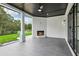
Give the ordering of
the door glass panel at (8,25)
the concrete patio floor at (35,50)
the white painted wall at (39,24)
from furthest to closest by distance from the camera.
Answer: the white painted wall at (39,24), the door glass panel at (8,25), the concrete patio floor at (35,50)

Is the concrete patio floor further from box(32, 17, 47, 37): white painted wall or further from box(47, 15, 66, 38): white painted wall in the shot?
box(32, 17, 47, 37): white painted wall

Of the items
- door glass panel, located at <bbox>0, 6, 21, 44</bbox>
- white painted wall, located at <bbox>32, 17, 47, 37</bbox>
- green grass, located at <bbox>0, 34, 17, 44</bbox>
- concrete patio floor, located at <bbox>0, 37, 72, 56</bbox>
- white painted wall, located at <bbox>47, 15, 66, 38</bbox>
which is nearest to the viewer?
concrete patio floor, located at <bbox>0, 37, 72, 56</bbox>

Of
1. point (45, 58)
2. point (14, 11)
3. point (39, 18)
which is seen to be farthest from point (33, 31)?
point (45, 58)

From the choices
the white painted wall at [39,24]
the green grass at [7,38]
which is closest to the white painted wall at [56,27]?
the white painted wall at [39,24]

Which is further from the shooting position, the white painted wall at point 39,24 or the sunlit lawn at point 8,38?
the white painted wall at point 39,24

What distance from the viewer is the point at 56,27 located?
13070mm

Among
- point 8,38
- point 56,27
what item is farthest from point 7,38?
point 56,27

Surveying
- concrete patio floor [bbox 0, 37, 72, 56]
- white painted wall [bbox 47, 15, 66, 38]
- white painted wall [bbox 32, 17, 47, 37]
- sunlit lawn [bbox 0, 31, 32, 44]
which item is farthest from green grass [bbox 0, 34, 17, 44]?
white painted wall [bbox 47, 15, 66, 38]

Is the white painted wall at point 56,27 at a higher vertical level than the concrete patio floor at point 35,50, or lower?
higher

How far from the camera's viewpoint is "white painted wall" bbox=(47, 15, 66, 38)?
12430mm

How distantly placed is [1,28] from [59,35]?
693cm

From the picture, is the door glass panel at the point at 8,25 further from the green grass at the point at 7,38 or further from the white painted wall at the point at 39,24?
the white painted wall at the point at 39,24

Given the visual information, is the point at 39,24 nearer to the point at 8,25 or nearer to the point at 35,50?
the point at 8,25

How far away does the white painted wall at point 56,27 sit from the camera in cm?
1243
